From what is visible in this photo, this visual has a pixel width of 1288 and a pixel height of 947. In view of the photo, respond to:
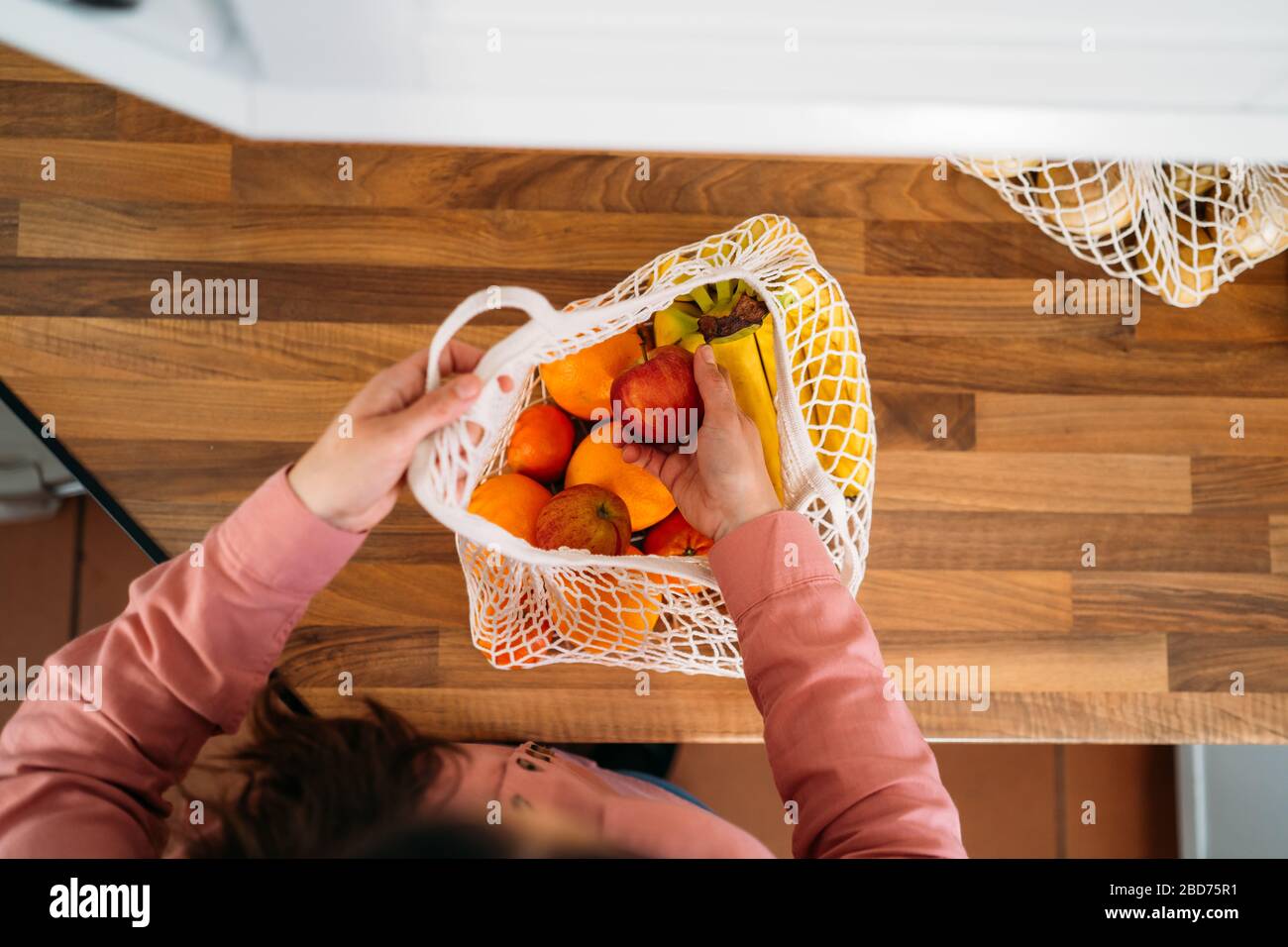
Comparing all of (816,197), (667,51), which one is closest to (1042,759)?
(816,197)

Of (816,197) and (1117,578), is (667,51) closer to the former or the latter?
(816,197)

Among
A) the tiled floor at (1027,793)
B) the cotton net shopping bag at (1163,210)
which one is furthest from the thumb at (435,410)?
the tiled floor at (1027,793)

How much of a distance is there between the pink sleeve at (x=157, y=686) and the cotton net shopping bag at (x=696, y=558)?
12cm

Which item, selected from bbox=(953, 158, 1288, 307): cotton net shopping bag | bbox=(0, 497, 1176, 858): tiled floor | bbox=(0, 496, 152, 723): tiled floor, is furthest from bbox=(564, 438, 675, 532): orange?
bbox=(0, 496, 152, 723): tiled floor

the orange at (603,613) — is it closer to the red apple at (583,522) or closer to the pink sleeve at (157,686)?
the red apple at (583,522)

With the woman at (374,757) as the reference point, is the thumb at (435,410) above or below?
above

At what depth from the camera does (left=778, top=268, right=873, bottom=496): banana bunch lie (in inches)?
25.6

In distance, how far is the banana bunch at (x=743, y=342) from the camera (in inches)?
25.2

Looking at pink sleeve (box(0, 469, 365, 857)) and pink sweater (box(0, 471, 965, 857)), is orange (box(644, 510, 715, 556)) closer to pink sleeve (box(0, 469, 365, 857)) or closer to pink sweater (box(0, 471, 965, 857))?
pink sweater (box(0, 471, 965, 857))

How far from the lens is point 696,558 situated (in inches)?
23.8

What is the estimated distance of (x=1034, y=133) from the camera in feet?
2.33
